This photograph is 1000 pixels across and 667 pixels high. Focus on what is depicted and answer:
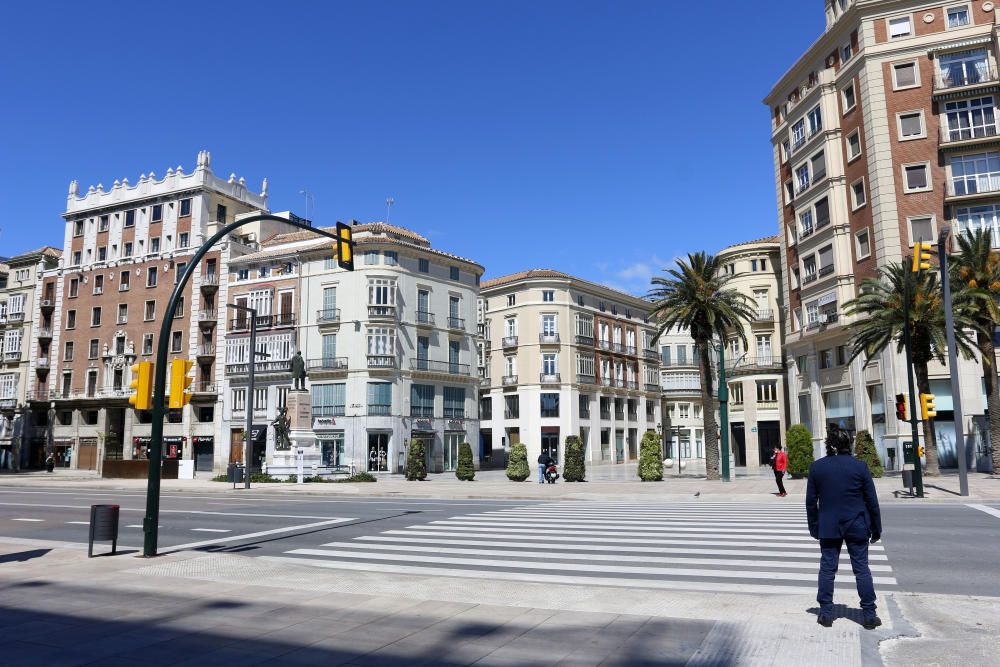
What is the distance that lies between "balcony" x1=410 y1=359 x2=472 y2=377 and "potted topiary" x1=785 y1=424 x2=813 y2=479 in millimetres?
28239

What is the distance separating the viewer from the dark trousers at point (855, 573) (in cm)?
650

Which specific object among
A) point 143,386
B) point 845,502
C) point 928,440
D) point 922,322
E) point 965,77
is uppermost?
point 965,77

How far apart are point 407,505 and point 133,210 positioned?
50.2m

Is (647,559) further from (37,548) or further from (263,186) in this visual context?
Answer: (263,186)

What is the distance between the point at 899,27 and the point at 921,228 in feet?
37.7

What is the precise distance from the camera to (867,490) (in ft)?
21.7

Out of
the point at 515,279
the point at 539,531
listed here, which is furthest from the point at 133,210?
the point at 539,531

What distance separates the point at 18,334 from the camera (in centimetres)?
6481

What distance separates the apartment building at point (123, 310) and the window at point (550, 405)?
88.8 ft

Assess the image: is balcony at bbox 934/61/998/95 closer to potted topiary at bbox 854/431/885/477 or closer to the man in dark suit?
potted topiary at bbox 854/431/885/477

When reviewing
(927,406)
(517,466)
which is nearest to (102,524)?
(927,406)

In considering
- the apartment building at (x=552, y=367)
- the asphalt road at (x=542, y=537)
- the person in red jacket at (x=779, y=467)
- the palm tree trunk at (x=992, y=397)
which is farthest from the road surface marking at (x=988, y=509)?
the apartment building at (x=552, y=367)

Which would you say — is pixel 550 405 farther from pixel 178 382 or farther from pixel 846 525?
pixel 846 525

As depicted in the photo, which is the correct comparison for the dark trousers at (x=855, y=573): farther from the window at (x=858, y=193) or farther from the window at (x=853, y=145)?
the window at (x=853, y=145)
